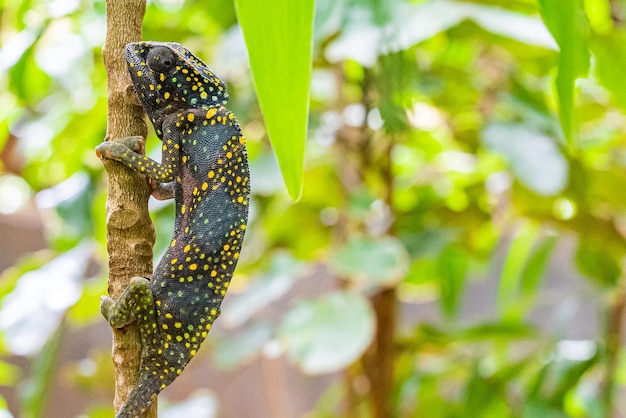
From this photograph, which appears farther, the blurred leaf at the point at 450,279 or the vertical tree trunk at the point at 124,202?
the blurred leaf at the point at 450,279

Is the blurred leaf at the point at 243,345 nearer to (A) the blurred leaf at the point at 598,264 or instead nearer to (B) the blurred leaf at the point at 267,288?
(B) the blurred leaf at the point at 267,288

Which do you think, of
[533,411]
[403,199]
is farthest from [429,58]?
[533,411]

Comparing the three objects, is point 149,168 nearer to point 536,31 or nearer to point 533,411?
point 536,31

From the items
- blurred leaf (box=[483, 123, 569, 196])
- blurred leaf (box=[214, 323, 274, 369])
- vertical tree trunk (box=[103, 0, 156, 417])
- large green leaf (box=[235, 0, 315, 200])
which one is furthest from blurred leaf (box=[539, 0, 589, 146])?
blurred leaf (box=[214, 323, 274, 369])

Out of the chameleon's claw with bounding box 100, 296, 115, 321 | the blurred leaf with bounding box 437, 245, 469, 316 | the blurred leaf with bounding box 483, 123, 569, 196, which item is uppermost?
the chameleon's claw with bounding box 100, 296, 115, 321

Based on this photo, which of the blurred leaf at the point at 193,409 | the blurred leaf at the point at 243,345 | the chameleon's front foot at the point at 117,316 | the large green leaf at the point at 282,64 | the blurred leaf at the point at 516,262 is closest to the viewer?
the large green leaf at the point at 282,64

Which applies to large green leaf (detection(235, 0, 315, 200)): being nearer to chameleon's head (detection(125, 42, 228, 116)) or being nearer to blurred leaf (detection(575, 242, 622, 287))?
chameleon's head (detection(125, 42, 228, 116))

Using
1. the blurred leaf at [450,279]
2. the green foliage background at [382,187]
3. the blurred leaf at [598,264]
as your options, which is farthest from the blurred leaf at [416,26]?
the blurred leaf at [450,279]
